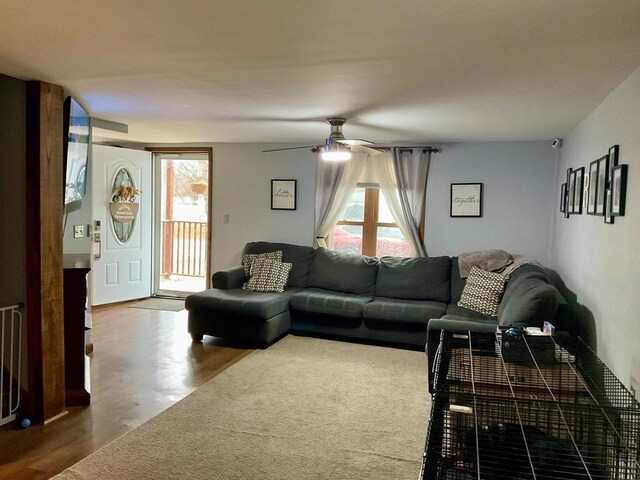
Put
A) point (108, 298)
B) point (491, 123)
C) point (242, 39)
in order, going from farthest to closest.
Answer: point (108, 298), point (491, 123), point (242, 39)

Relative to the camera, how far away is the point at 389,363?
181 inches

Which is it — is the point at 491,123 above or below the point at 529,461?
above

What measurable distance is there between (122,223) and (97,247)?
521 mm

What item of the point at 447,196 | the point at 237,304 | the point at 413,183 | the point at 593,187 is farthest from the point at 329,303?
the point at 593,187

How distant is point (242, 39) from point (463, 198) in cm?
405

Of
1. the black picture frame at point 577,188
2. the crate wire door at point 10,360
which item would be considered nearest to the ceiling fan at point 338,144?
the black picture frame at point 577,188

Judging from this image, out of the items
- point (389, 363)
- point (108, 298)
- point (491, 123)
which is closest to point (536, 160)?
→ point (491, 123)

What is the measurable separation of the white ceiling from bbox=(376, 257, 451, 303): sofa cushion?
5.85 ft

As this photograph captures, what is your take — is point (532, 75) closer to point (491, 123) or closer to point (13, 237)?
point (491, 123)

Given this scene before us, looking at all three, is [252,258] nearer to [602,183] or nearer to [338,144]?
[338,144]

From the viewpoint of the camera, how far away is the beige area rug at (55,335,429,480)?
2703mm

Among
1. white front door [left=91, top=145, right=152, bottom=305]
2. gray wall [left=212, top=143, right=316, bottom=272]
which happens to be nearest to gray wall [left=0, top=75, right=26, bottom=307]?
white front door [left=91, top=145, right=152, bottom=305]

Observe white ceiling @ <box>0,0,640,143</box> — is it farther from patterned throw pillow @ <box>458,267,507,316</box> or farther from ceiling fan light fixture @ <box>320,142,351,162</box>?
patterned throw pillow @ <box>458,267,507,316</box>

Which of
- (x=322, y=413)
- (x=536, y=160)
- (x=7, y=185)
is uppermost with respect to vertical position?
(x=536, y=160)
